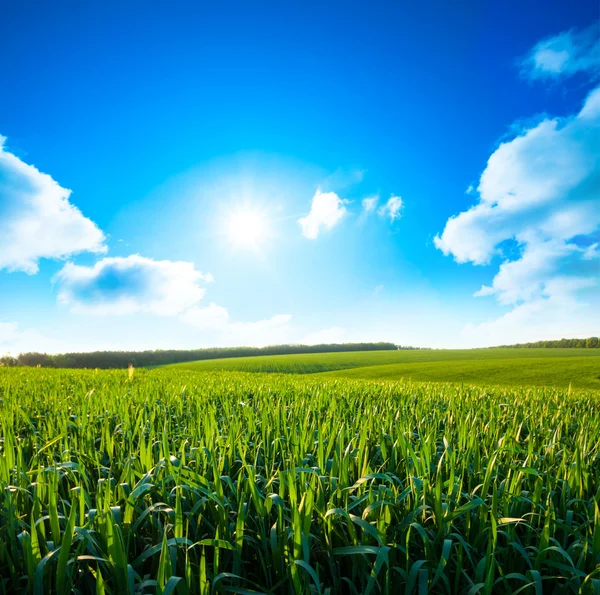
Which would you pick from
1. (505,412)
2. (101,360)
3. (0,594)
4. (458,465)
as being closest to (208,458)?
(0,594)

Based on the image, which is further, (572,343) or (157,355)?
(572,343)

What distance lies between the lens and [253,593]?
160 centimetres

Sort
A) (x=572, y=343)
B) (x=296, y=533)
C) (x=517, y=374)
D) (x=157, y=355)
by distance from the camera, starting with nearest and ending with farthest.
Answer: (x=296, y=533)
(x=517, y=374)
(x=157, y=355)
(x=572, y=343)

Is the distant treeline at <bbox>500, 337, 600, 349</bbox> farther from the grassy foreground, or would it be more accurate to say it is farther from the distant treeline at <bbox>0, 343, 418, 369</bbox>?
the grassy foreground

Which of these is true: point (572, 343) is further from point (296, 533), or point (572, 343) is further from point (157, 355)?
point (296, 533)

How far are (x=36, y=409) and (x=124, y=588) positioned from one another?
556 cm

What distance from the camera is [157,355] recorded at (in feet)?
268

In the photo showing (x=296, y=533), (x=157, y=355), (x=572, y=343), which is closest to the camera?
(x=296, y=533)

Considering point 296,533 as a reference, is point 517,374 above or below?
below

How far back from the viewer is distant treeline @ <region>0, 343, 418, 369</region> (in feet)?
194

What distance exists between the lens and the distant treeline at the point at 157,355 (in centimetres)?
5900

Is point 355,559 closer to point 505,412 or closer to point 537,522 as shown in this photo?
point 537,522

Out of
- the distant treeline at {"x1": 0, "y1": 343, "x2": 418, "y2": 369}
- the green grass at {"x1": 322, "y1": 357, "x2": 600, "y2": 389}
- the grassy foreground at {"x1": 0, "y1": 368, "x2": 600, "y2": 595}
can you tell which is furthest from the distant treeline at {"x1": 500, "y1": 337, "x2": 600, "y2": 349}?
the grassy foreground at {"x1": 0, "y1": 368, "x2": 600, "y2": 595}

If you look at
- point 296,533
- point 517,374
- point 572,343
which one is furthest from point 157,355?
point 572,343
